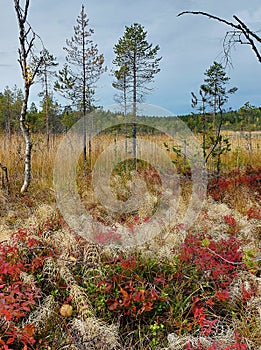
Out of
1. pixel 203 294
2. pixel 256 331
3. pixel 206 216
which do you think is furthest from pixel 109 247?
pixel 206 216

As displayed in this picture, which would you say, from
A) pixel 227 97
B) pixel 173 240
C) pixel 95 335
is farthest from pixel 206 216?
pixel 227 97

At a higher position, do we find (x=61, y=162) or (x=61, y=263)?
(x=61, y=162)

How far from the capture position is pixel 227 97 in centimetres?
645

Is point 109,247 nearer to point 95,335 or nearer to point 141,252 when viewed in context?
point 141,252

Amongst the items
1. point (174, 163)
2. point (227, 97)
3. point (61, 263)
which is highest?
point (227, 97)

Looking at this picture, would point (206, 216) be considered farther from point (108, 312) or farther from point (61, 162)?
point (61, 162)

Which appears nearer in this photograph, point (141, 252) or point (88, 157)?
point (141, 252)

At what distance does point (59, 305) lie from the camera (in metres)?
2.52

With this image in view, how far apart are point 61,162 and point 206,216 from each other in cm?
333

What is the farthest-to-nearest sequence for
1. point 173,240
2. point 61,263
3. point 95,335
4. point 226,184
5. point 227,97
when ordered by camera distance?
1. point 227,97
2. point 226,184
3. point 173,240
4. point 61,263
5. point 95,335

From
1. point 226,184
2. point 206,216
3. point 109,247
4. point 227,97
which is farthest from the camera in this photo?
point 227,97

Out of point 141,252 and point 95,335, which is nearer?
point 95,335

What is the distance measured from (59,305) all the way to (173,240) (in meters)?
1.36

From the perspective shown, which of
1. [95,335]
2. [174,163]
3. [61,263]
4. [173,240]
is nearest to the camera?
[95,335]
